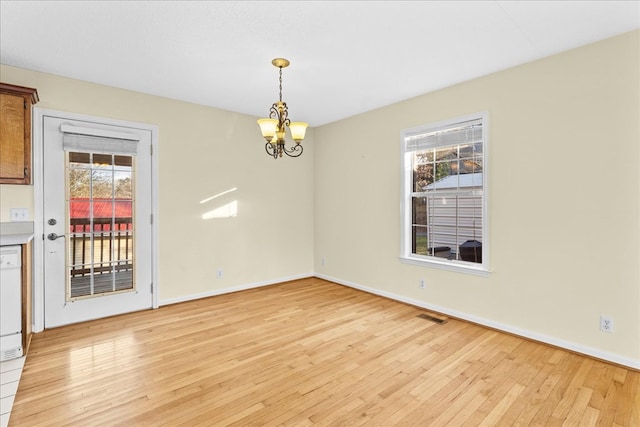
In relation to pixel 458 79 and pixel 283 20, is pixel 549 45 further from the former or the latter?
pixel 283 20

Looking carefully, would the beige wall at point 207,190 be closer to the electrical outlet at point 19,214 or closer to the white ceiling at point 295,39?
the electrical outlet at point 19,214

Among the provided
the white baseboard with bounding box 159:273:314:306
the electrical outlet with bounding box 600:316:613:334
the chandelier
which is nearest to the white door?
the white baseboard with bounding box 159:273:314:306

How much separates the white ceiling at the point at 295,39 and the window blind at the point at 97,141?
0.55 meters

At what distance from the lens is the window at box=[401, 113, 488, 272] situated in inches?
139

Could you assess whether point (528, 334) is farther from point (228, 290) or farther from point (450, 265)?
point (228, 290)

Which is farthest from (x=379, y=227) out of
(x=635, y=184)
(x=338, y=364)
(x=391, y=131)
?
(x=635, y=184)

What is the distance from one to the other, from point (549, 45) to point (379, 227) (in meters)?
2.69

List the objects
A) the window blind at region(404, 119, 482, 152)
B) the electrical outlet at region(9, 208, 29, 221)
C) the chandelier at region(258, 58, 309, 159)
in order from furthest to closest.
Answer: the window blind at region(404, 119, 482, 152), the electrical outlet at region(9, 208, 29, 221), the chandelier at region(258, 58, 309, 159)

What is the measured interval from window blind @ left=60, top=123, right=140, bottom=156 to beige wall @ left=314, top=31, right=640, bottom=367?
11.3 ft

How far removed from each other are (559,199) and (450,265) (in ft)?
4.20

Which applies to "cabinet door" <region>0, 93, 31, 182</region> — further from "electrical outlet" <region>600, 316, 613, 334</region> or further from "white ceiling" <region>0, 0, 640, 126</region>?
"electrical outlet" <region>600, 316, 613, 334</region>

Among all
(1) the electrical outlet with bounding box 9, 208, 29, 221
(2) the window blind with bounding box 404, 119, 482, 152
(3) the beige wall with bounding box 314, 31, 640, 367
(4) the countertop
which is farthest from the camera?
(2) the window blind with bounding box 404, 119, 482, 152

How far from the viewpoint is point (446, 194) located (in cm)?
381

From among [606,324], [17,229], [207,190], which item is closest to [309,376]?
[606,324]
